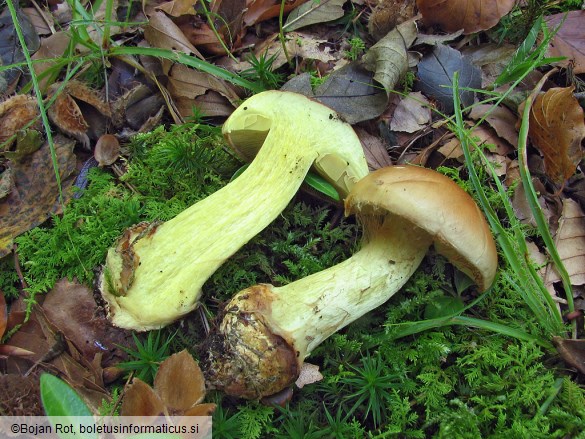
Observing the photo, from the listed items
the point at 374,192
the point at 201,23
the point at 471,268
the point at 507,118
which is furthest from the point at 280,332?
the point at 201,23

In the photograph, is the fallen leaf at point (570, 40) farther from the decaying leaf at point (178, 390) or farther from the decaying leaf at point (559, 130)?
the decaying leaf at point (178, 390)

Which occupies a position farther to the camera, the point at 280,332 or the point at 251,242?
the point at 251,242

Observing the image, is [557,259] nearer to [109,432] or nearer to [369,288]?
[369,288]

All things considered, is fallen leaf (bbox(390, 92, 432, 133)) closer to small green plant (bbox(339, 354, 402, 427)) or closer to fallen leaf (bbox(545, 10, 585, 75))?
fallen leaf (bbox(545, 10, 585, 75))

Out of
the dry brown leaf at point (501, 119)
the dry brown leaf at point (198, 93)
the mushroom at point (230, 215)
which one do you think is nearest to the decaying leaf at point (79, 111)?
the dry brown leaf at point (198, 93)

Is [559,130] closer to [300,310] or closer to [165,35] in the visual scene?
[300,310]
